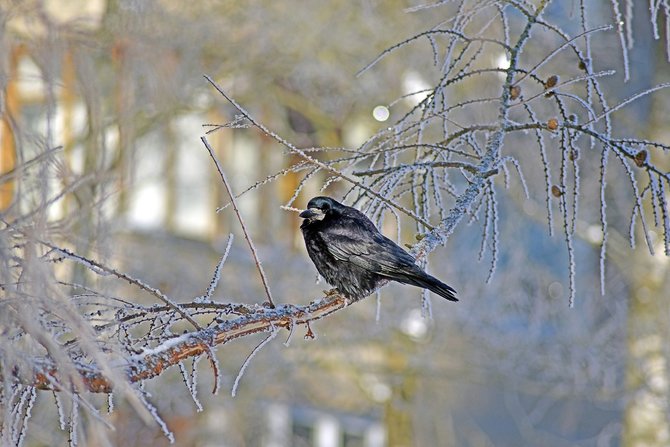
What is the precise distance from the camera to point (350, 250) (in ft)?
11.7

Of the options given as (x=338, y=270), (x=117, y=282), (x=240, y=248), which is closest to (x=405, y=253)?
(x=338, y=270)

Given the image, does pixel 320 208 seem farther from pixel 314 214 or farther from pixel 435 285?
pixel 435 285

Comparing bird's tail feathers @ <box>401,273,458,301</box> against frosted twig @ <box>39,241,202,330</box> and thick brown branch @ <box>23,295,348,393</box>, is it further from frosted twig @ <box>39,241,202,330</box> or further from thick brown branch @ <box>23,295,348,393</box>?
frosted twig @ <box>39,241,202,330</box>

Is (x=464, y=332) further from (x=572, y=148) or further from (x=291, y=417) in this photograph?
(x=572, y=148)

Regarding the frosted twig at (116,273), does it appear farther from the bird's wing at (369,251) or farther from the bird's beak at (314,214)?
the bird's beak at (314,214)

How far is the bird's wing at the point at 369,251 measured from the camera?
3200 millimetres

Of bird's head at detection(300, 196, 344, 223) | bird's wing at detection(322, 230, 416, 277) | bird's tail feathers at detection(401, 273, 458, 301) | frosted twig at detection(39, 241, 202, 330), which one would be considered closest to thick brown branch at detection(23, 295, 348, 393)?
frosted twig at detection(39, 241, 202, 330)

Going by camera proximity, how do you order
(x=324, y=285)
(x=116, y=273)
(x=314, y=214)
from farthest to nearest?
(x=324, y=285) → (x=314, y=214) → (x=116, y=273)

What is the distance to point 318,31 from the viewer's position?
913 cm

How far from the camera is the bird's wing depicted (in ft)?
10.5

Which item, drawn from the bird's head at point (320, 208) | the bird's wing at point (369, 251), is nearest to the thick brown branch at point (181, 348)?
the bird's wing at point (369, 251)

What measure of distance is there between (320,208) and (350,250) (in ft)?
0.91

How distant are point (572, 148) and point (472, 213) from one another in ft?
1.42

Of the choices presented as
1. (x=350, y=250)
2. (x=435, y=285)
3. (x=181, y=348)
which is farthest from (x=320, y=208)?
(x=181, y=348)
